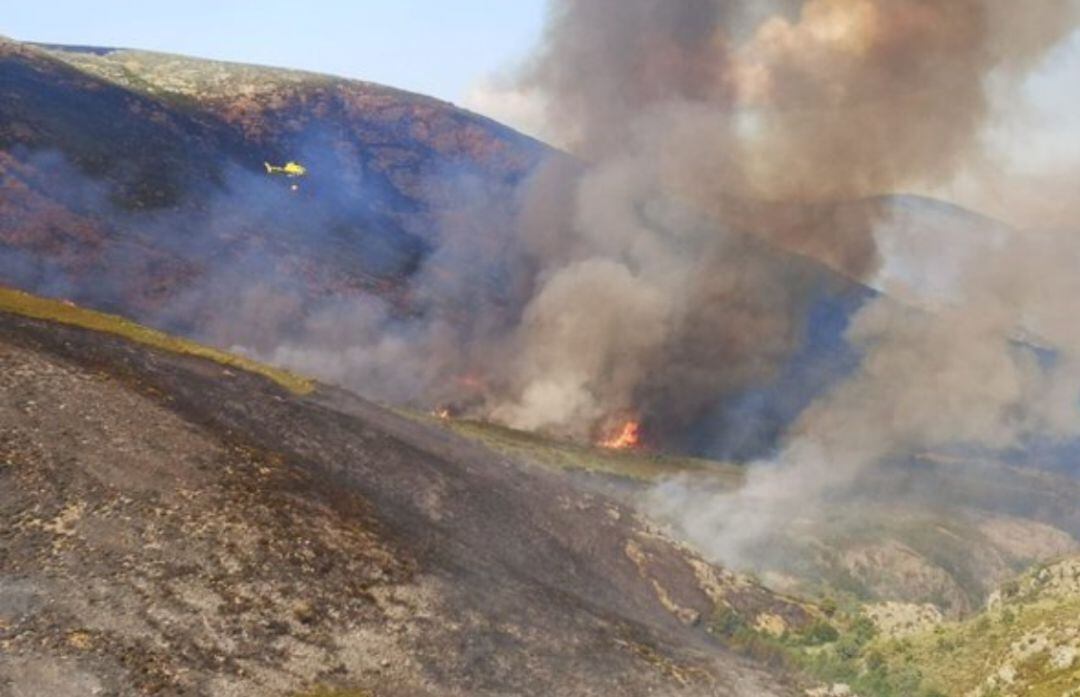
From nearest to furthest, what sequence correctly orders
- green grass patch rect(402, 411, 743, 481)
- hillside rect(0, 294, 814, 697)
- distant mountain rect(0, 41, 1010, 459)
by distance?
hillside rect(0, 294, 814, 697) → green grass patch rect(402, 411, 743, 481) → distant mountain rect(0, 41, 1010, 459)

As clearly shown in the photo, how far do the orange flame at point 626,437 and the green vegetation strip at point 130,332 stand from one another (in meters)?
48.4

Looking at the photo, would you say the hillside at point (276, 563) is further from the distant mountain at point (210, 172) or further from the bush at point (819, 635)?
the distant mountain at point (210, 172)

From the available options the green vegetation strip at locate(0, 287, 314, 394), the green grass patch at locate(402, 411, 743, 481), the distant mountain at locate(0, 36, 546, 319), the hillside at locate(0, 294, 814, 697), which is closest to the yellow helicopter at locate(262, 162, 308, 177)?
the distant mountain at locate(0, 36, 546, 319)

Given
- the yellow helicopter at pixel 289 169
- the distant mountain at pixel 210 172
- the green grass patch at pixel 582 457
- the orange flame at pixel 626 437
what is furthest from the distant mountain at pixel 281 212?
the green grass patch at pixel 582 457

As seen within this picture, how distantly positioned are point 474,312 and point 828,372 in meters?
51.7

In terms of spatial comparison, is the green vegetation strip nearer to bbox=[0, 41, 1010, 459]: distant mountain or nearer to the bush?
the bush

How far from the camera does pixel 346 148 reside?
151500 mm

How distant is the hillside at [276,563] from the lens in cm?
2500

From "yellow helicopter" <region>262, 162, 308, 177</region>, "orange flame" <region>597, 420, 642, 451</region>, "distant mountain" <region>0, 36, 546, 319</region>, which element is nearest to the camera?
"distant mountain" <region>0, 36, 546, 319</region>

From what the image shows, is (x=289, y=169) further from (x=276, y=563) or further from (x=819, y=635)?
(x=276, y=563)

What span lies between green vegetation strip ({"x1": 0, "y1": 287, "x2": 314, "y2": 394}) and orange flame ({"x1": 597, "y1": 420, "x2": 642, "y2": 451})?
159ft

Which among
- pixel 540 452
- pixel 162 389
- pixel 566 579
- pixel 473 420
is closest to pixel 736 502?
pixel 540 452

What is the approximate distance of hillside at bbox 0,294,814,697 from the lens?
82.0 feet

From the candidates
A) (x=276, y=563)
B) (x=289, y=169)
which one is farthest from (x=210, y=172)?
(x=276, y=563)
